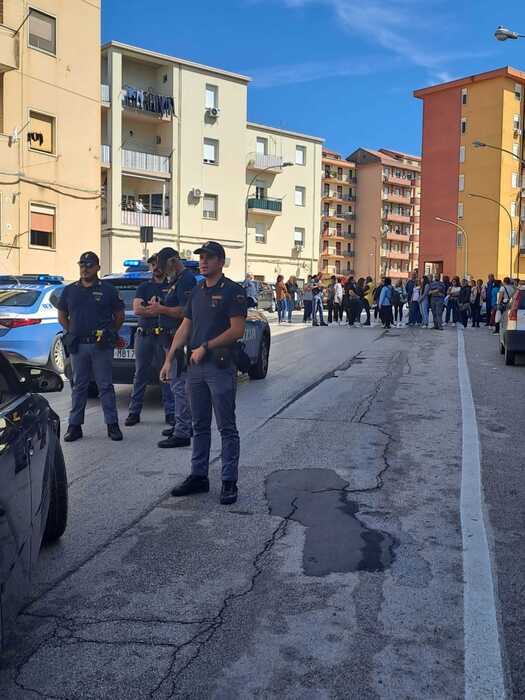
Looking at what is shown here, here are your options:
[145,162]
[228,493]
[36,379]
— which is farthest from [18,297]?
[145,162]

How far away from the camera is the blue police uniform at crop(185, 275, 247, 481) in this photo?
5.26 m

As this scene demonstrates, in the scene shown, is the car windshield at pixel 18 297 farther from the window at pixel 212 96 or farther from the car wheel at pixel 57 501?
the window at pixel 212 96

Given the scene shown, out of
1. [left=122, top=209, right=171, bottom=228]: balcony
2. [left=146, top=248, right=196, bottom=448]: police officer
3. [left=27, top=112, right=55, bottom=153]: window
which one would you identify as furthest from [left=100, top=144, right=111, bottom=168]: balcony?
[left=146, top=248, right=196, bottom=448]: police officer

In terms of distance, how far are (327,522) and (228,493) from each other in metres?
0.78

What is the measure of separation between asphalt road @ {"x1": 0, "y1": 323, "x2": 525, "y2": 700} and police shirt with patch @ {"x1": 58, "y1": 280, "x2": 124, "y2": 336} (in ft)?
3.65

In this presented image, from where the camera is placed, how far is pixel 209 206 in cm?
4694

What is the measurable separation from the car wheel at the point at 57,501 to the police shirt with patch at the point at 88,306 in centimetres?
297

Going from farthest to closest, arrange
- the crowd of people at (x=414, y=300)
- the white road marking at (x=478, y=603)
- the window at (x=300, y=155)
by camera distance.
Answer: the window at (x=300, y=155) → the crowd of people at (x=414, y=300) → the white road marking at (x=478, y=603)

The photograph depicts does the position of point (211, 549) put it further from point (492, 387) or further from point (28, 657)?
point (492, 387)

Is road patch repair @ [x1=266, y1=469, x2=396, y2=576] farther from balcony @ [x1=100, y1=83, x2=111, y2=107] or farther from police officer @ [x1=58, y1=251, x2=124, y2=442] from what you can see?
balcony @ [x1=100, y1=83, x2=111, y2=107]

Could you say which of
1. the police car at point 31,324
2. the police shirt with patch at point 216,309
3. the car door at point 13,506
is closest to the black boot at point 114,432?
the police shirt with patch at point 216,309

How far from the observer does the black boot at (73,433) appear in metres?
7.22

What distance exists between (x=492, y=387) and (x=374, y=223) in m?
90.2

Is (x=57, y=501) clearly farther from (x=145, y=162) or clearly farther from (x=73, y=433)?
(x=145, y=162)
